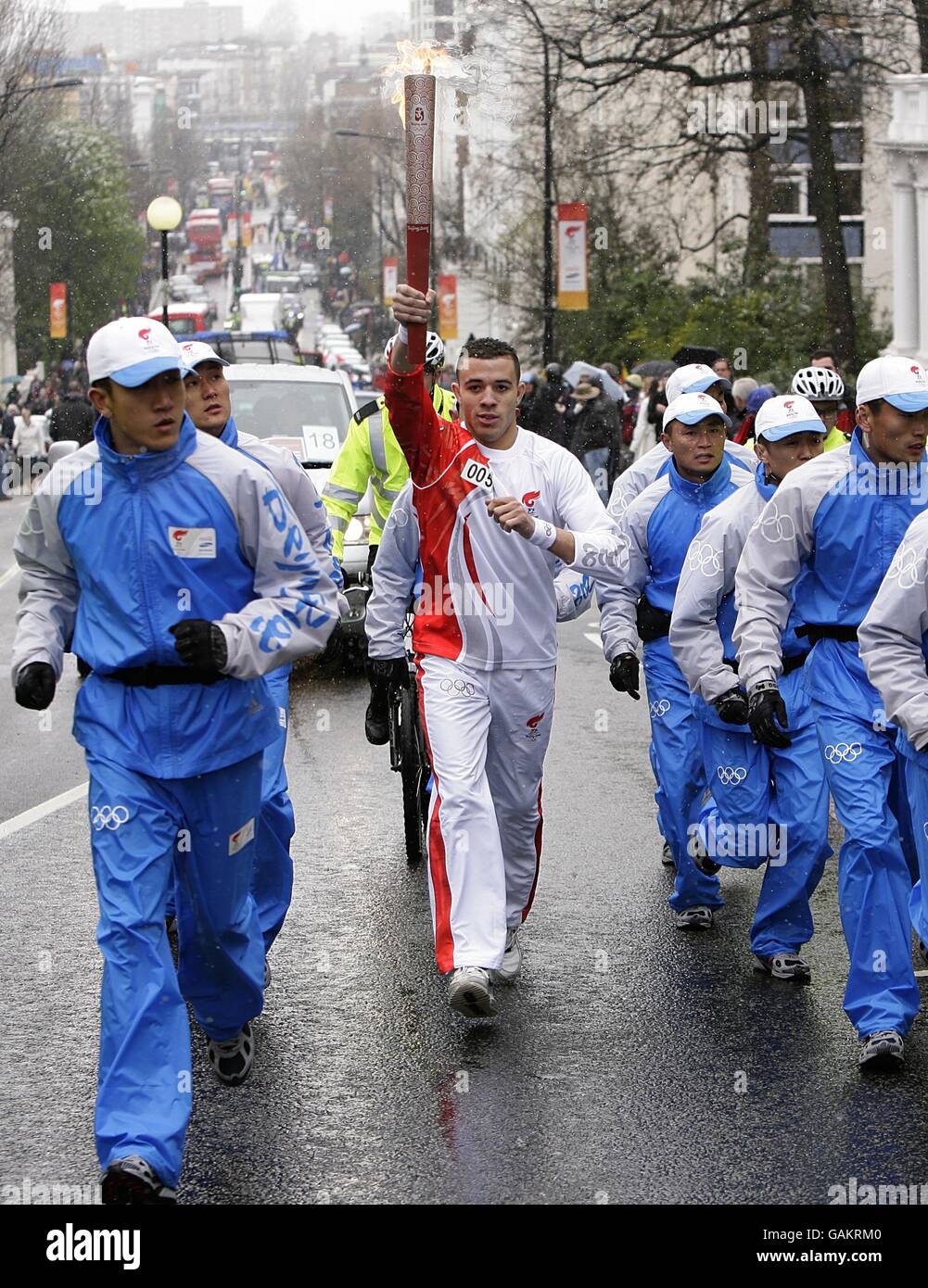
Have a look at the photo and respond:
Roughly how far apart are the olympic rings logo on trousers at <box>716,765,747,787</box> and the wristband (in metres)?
1.26

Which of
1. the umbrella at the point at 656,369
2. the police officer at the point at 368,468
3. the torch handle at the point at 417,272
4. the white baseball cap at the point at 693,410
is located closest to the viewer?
the torch handle at the point at 417,272

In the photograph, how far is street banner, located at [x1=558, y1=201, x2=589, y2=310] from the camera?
32.7 m

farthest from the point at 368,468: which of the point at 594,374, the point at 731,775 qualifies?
the point at 594,374

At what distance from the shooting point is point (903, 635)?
18.4ft

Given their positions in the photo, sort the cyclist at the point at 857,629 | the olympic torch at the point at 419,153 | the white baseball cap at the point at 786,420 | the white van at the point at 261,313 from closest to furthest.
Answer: the olympic torch at the point at 419,153
the cyclist at the point at 857,629
the white baseball cap at the point at 786,420
the white van at the point at 261,313

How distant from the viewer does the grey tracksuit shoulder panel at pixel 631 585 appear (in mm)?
8023

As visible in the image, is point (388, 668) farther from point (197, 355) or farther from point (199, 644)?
point (199, 644)

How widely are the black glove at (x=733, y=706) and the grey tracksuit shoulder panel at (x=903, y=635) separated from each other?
1465 millimetres

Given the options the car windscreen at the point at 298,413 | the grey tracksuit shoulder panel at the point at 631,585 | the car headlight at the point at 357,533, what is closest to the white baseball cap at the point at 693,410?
the grey tracksuit shoulder panel at the point at 631,585

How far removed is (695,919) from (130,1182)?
11.7 ft

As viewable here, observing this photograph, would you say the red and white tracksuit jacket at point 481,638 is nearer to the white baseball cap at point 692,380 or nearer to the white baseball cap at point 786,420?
the white baseball cap at point 786,420

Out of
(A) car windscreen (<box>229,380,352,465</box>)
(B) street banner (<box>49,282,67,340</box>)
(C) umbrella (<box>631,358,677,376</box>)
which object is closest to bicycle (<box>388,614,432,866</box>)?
(A) car windscreen (<box>229,380,352,465</box>)

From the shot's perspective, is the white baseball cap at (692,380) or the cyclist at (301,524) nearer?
the cyclist at (301,524)

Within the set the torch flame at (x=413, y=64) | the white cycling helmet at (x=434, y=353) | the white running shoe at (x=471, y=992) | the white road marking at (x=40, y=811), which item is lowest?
the white road marking at (x=40, y=811)
